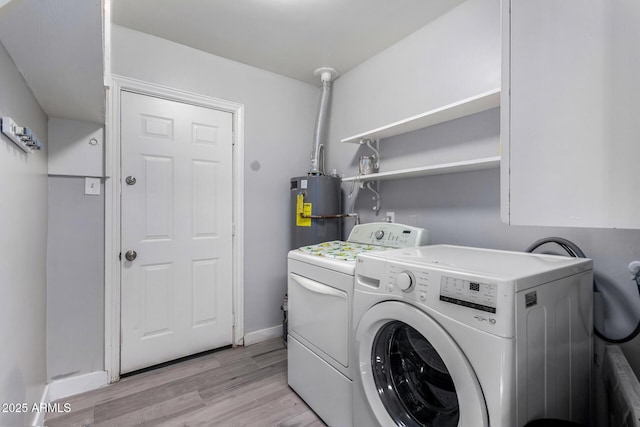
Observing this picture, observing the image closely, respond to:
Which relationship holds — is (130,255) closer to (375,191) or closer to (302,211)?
(302,211)

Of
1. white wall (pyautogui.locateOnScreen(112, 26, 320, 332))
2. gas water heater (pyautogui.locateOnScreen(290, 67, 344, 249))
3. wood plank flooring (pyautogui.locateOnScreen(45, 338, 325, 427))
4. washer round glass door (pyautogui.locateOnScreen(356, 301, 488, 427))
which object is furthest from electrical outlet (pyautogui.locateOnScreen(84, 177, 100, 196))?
washer round glass door (pyautogui.locateOnScreen(356, 301, 488, 427))

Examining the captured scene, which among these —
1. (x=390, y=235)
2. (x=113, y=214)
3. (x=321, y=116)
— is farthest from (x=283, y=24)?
(x=113, y=214)

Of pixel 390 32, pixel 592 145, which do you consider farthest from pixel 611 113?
pixel 390 32

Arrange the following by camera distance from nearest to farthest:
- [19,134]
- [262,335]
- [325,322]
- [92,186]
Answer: [19,134] < [325,322] < [92,186] < [262,335]

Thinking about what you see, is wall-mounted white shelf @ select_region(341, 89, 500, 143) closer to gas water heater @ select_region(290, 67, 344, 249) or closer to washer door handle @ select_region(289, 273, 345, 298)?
gas water heater @ select_region(290, 67, 344, 249)

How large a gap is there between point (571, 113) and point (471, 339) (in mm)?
665

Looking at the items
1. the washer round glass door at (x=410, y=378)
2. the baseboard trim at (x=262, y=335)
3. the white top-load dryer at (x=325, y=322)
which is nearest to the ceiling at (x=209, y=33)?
the white top-load dryer at (x=325, y=322)

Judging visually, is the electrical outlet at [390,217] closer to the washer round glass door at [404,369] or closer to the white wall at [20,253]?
the washer round glass door at [404,369]

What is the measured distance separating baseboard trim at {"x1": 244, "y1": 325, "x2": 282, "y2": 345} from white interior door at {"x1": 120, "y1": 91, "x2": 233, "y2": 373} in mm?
165

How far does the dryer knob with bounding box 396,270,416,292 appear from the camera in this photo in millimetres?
1075

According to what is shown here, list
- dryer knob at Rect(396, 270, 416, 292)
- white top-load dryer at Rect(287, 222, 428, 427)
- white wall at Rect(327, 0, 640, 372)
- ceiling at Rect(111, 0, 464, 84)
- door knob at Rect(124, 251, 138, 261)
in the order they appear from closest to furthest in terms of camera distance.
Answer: dryer knob at Rect(396, 270, 416, 292) → white wall at Rect(327, 0, 640, 372) → white top-load dryer at Rect(287, 222, 428, 427) → ceiling at Rect(111, 0, 464, 84) → door knob at Rect(124, 251, 138, 261)

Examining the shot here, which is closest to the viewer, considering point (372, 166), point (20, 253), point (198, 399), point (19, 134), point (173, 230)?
point (19, 134)

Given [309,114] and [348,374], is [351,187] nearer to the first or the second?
[309,114]

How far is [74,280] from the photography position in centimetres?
190
